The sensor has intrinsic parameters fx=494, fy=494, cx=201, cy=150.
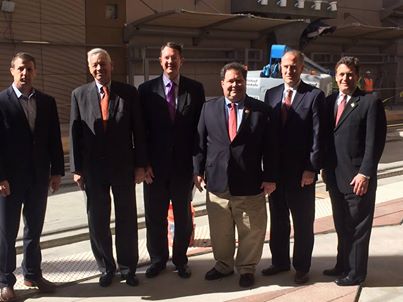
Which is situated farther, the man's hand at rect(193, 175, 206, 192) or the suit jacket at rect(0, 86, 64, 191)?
the man's hand at rect(193, 175, 206, 192)

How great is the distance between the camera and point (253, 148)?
386 cm

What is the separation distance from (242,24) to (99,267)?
12272 millimetres

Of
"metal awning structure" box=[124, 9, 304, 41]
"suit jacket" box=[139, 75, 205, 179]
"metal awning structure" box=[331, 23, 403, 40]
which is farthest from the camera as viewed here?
"metal awning structure" box=[331, 23, 403, 40]

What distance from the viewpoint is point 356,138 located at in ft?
12.4

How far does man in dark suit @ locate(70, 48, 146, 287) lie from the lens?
3867 mm

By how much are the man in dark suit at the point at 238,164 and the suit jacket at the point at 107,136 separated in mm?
535

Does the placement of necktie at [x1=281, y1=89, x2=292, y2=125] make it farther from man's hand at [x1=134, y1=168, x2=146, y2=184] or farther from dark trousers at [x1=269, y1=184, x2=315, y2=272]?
man's hand at [x1=134, y1=168, x2=146, y2=184]

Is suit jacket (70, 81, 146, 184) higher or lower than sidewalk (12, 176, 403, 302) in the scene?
higher

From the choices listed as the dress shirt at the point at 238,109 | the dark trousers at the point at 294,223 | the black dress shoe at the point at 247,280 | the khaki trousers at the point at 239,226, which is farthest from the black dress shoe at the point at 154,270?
the dress shirt at the point at 238,109

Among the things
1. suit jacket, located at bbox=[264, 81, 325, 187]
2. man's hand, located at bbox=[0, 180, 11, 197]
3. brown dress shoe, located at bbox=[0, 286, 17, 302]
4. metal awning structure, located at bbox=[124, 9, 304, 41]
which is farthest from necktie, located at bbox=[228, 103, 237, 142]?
metal awning structure, located at bbox=[124, 9, 304, 41]

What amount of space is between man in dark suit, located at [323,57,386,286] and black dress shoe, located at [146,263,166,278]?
4.93ft

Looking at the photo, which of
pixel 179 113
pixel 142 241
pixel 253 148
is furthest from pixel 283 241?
pixel 142 241

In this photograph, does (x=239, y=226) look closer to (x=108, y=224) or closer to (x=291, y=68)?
(x=108, y=224)

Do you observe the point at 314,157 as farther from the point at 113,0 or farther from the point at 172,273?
the point at 113,0
